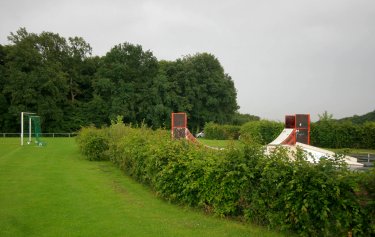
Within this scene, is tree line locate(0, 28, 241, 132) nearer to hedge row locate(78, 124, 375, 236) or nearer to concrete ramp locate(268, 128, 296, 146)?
concrete ramp locate(268, 128, 296, 146)

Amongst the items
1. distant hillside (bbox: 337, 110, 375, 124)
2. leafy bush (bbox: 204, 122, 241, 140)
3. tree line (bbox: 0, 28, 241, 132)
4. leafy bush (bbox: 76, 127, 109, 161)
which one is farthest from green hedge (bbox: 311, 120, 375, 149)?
distant hillside (bbox: 337, 110, 375, 124)

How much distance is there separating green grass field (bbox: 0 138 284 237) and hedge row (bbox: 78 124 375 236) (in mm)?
355

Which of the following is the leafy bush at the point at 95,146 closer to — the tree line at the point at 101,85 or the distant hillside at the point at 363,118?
the tree line at the point at 101,85

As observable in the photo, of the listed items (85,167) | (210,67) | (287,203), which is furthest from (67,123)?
(287,203)

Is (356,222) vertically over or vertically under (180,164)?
under

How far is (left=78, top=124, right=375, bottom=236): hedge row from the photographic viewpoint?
556 centimetres

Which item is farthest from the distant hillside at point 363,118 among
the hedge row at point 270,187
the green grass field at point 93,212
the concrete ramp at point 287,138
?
the hedge row at point 270,187

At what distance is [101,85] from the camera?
48438mm

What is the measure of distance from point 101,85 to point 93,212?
42.5 meters

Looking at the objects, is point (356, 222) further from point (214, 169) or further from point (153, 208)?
point (153, 208)

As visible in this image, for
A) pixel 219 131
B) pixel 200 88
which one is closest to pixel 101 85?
pixel 200 88

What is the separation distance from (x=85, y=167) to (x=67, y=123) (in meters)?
35.4

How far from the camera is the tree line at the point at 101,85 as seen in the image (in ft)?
148

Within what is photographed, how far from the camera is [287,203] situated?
5988mm
